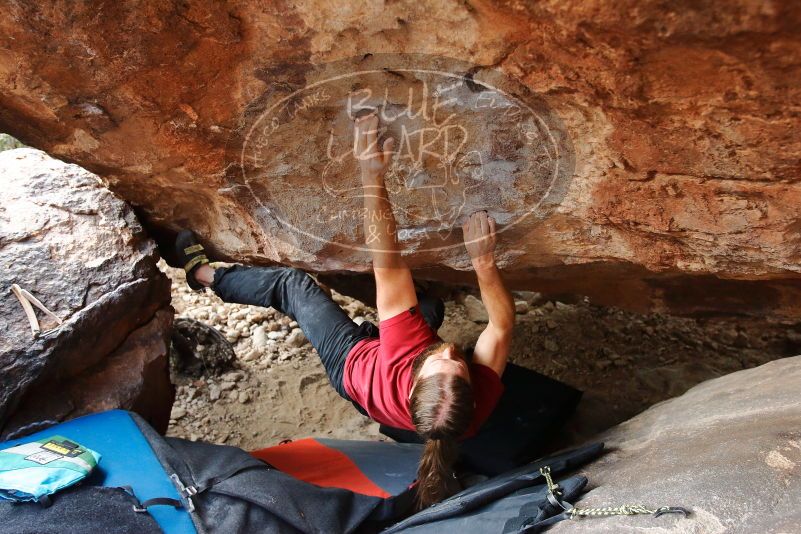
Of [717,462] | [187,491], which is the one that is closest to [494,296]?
[717,462]

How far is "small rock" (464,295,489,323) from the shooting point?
372 cm

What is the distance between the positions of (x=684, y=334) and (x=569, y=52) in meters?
2.67

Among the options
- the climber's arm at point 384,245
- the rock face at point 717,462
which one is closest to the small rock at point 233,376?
the climber's arm at point 384,245

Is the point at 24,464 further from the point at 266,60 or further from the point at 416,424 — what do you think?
the point at 266,60

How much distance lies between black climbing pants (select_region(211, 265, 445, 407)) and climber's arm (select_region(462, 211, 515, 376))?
1.71ft

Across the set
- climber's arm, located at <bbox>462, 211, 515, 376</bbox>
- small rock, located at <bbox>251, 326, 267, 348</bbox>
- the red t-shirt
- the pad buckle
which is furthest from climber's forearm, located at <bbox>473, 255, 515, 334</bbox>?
small rock, located at <bbox>251, 326, 267, 348</bbox>

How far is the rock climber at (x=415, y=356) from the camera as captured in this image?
1684mm

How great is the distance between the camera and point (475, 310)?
3.78 metres

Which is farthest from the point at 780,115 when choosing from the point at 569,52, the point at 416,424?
the point at 416,424

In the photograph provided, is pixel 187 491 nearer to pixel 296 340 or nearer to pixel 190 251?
pixel 190 251

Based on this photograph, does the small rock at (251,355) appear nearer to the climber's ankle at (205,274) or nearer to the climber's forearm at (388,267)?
the climber's ankle at (205,274)
